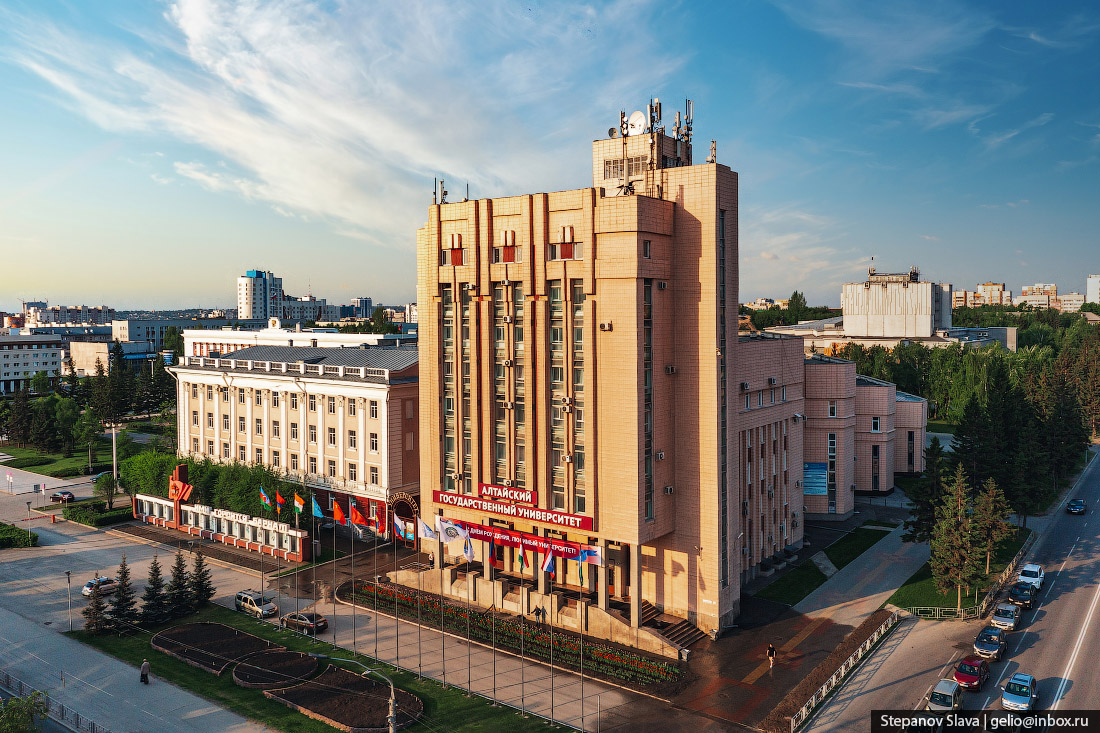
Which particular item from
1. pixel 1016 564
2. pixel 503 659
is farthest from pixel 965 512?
pixel 503 659

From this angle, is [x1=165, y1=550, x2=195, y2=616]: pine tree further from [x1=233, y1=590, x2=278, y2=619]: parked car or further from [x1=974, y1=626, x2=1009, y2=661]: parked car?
[x1=974, y1=626, x2=1009, y2=661]: parked car

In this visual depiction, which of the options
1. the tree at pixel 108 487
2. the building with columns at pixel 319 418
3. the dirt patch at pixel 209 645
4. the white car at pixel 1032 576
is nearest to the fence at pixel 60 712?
the dirt patch at pixel 209 645

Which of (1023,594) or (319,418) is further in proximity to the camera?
(319,418)

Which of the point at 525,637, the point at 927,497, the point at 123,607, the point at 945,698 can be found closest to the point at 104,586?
the point at 123,607

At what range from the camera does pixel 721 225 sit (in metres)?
48.1

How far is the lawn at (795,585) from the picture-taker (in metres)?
52.2

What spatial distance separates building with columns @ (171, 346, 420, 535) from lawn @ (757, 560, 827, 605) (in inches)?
1243

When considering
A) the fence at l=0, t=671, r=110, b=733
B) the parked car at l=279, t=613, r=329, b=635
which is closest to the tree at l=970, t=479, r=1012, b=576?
the parked car at l=279, t=613, r=329, b=635

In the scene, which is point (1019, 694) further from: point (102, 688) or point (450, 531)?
point (102, 688)

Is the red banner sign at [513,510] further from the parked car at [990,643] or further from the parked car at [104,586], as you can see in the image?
the parked car at [104,586]

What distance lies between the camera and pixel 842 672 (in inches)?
1586

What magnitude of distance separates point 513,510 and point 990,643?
28.7 metres

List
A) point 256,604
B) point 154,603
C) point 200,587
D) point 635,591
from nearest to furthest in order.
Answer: point 635,591 → point 154,603 → point 256,604 → point 200,587

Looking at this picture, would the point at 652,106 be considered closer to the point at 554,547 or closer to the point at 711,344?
the point at 711,344
